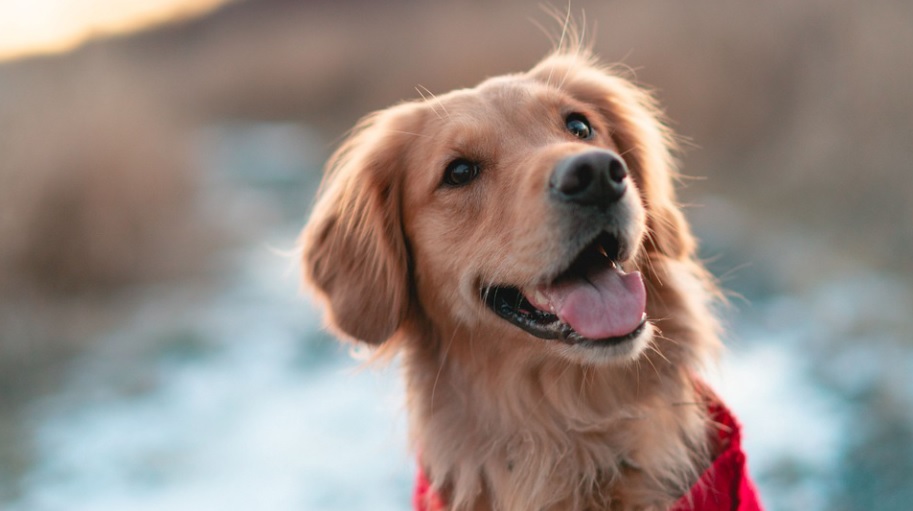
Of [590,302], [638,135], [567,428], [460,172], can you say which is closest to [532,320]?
[590,302]

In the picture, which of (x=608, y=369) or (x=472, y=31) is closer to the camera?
(x=608, y=369)

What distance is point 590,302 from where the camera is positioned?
7.21 ft

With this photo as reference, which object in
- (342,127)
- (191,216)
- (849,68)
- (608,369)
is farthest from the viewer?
(342,127)

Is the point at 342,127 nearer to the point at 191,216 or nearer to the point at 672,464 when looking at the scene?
the point at 191,216

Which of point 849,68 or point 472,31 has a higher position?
point 849,68

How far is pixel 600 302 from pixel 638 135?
1.01 meters

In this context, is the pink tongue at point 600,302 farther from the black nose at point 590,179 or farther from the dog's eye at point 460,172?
the dog's eye at point 460,172

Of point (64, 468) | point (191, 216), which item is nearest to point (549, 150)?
point (64, 468)

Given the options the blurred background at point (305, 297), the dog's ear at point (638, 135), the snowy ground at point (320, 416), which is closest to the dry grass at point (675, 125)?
the blurred background at point (305, 297)

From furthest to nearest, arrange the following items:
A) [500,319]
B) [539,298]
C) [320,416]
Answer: [320,416]
[500,319]
[539,298]

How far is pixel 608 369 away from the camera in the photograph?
2.48m

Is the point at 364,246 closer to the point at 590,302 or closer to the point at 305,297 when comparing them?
the point at 305,297

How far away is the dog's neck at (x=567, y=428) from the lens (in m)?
2.43

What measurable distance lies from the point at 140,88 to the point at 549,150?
7827mm
